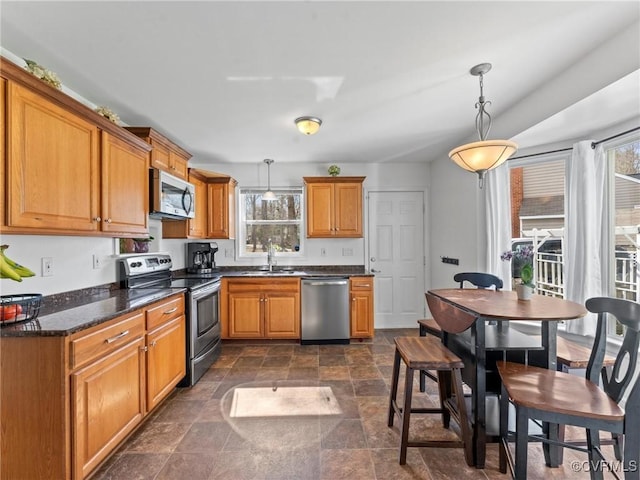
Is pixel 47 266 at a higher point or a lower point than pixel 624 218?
lower

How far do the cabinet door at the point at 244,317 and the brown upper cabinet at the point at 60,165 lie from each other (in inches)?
64.2

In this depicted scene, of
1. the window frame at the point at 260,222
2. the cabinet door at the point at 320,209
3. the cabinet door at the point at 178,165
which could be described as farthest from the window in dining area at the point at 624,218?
the cabinet door at the point at 178,165

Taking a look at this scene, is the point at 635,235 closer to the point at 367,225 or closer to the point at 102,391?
the point at 367,225

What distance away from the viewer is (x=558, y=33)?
163 cm

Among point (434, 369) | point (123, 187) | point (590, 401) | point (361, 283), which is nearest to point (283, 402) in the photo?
point (434, 369)

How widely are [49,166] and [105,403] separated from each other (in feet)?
4.52

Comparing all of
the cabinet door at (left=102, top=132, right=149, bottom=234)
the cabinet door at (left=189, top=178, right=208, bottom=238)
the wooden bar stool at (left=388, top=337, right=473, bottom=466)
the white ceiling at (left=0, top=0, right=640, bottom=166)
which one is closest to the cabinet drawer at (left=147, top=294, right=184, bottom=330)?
the cabinet door at (left=102, top=132, right=149, bottom=234)

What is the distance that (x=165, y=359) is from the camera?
2.24m

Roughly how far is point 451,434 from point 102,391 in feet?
7.21

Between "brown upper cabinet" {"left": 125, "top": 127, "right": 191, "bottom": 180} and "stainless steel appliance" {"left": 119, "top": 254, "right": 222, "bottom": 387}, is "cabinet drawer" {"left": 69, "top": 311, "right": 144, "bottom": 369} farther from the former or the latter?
"brown upper cabinet" {"left": 125, "top": 127, "right": 191, "bottom": 180}

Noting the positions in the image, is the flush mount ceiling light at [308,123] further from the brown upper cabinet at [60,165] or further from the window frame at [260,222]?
the window frame at [260,222]

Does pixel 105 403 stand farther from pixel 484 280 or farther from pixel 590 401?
pixel 484 280

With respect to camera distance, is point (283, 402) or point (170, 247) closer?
point (283, 402)

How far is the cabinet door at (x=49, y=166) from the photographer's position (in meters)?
1.45
